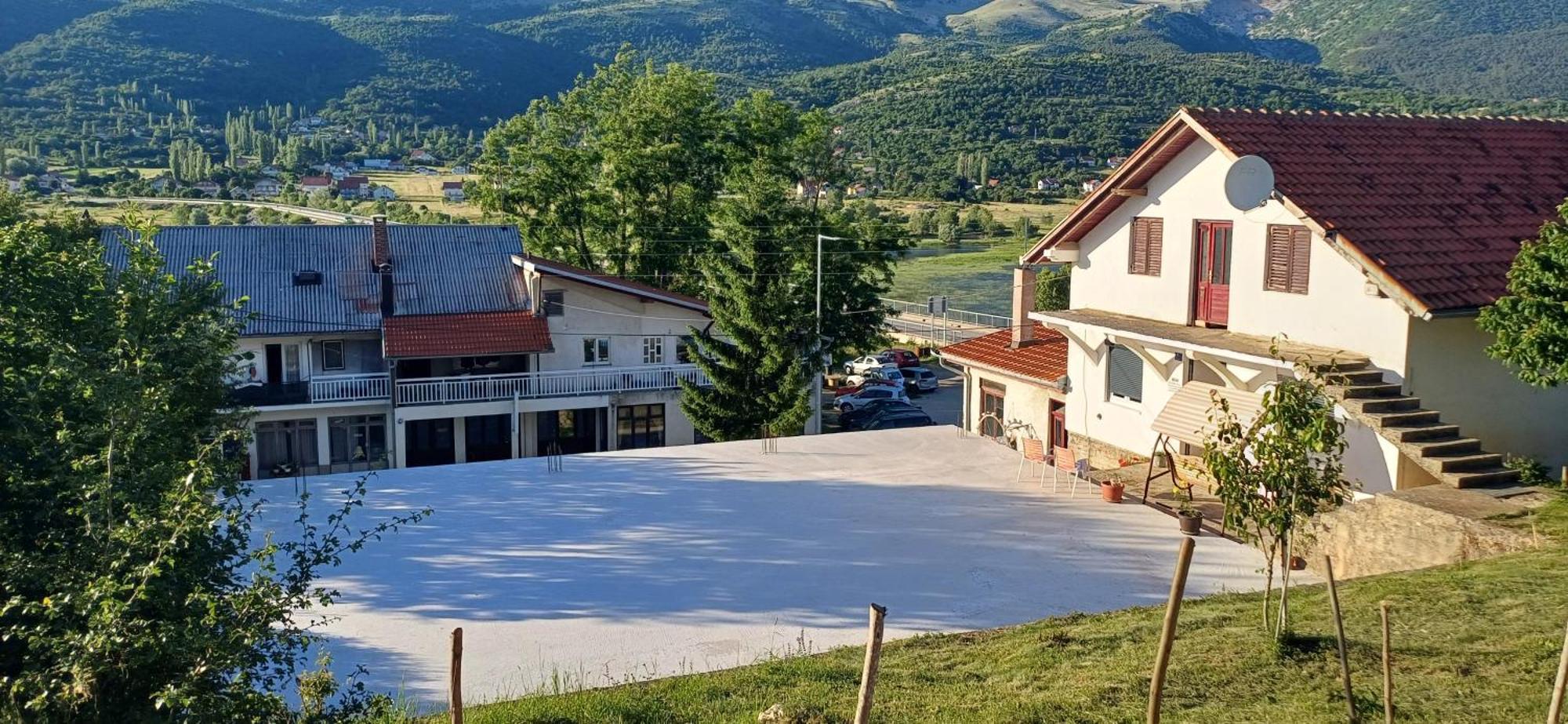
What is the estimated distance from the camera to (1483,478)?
43.9ft

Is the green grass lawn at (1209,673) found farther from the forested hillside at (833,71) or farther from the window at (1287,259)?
the forested hillside at (833,71)

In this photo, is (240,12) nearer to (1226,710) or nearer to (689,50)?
(689,50)

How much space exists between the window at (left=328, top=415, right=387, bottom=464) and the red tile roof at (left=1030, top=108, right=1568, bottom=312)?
18.1 m

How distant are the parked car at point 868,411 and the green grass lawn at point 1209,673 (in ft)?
79.3

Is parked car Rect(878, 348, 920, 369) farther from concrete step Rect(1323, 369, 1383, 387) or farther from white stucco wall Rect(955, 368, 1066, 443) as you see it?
concrete step Rect(1323, 369, 1383, 387)

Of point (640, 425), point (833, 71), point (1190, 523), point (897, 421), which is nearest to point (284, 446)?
point (640, 425)

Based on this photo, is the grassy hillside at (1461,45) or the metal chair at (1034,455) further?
the grassy hillside at (1461,45)

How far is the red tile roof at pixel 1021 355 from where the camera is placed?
2100 centimetres

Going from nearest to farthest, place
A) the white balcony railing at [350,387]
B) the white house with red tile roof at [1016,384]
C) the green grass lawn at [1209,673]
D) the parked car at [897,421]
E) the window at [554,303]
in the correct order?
the green grass lawn at [1209,673] < the white house with red tile roof at [1016,384] < the white balcony railing at [350,387] < the window at [554,303] < the parked car at [897,421]

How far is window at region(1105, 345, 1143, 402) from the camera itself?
18406mm

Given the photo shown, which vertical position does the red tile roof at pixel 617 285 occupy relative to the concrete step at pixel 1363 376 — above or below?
above

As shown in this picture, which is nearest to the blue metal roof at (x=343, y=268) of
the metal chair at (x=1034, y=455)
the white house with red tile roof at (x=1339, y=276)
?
the metal chair at (x=1034, y=455)

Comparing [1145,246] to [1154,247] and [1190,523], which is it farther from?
[1190,523]

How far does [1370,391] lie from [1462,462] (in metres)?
1.20
